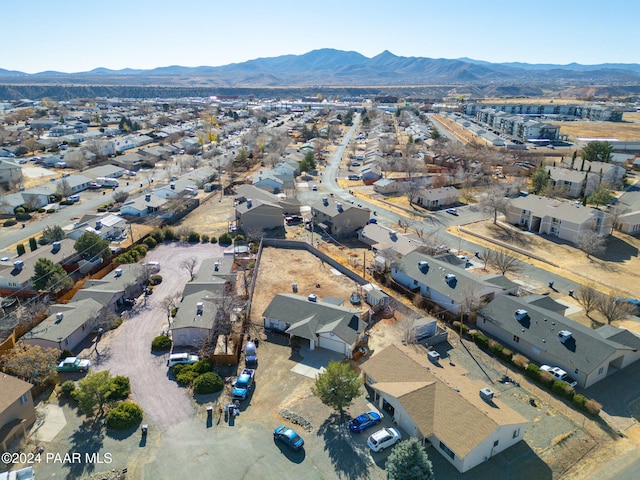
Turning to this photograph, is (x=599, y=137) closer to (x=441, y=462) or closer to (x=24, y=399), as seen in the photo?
(x=441, y=462)

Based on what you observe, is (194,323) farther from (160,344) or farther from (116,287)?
(116,287)

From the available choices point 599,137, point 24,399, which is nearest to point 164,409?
point 24,399

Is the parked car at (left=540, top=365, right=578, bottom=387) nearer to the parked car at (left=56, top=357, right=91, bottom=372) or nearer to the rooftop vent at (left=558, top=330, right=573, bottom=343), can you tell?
the rooftop vent at (left=558, top=330, right=573, bottom=343)

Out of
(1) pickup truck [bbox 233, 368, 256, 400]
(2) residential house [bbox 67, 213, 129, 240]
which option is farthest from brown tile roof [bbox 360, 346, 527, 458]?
(2) residential house [bbox 67, 213, 129, 240]

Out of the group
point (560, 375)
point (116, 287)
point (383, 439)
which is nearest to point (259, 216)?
point (116, 287)

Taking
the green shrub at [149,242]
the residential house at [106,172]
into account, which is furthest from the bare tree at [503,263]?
the residential house at [106,172]

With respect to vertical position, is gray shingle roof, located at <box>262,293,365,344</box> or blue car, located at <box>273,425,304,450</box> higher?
gray shingle roof, located at <box>262,293,365,344</box>
